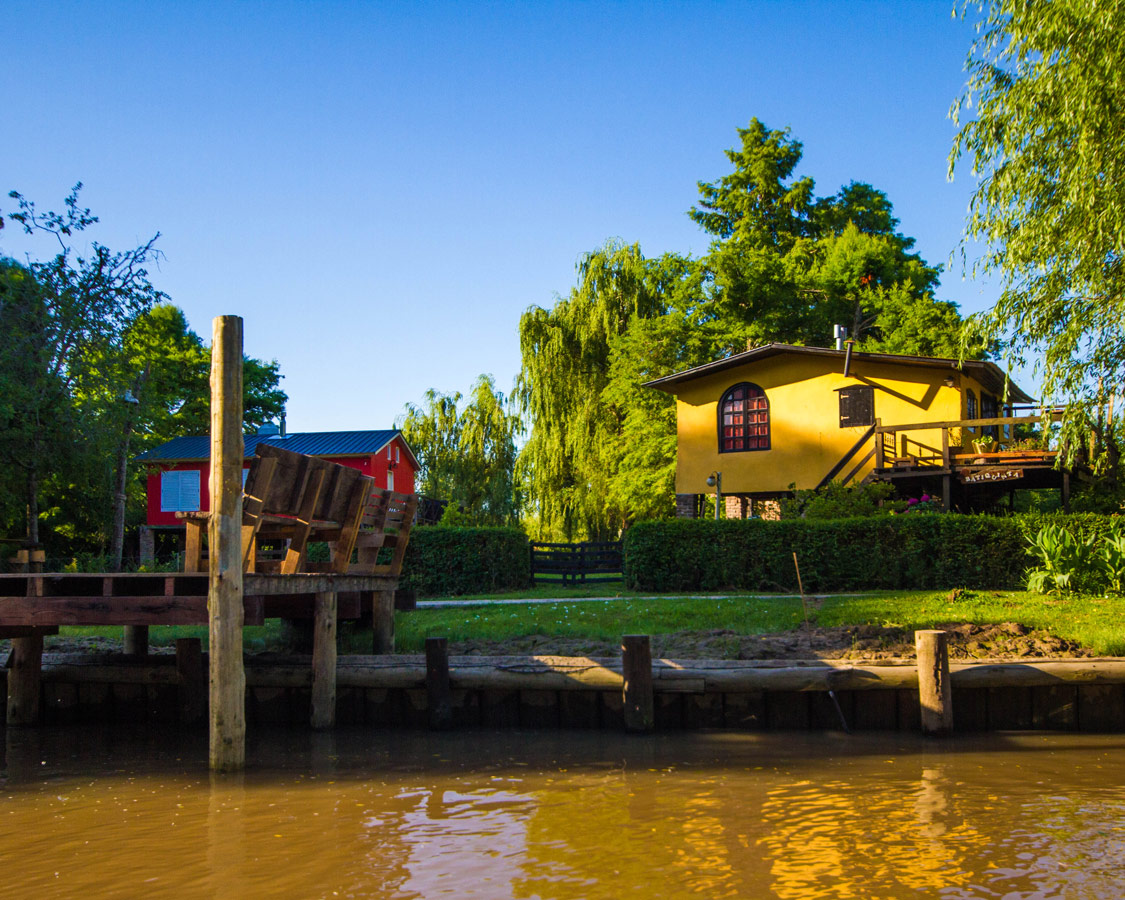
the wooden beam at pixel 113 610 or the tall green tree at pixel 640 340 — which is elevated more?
the tall green tree at pixel 640 340

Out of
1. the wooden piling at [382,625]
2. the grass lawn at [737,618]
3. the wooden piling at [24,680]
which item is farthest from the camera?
the grass lawn at [737,618]

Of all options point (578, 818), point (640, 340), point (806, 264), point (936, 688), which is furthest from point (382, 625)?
point (806, 264)

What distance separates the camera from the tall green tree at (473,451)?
32.9m

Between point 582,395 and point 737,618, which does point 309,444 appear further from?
point 737,618

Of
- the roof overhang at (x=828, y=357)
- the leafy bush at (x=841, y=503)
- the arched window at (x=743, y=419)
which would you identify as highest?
the roof overhang at (x=828, y=357)

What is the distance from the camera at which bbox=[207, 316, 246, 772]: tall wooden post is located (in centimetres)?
768

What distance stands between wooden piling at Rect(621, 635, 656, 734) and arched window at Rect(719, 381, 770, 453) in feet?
62.1

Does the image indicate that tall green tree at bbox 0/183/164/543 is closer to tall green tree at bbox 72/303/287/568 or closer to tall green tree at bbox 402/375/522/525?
tall green tree at bbox 72/303/287/568

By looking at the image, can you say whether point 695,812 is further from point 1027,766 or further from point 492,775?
point 1027,766

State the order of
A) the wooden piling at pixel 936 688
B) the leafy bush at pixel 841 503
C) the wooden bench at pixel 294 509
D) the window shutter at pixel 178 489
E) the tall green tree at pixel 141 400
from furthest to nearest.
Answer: the window shutter at pixel 178 489, the tall green tree at pixel 141 400, the leafy bush at pixel 841 503, the wooden piling at pixel 936 688, the wooden bench at pixel 294 509

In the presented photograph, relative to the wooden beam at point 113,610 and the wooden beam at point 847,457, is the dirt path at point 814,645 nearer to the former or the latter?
the wooden beam at point 113,610

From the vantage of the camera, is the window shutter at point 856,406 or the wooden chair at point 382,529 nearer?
the wooden chair at point 382,529

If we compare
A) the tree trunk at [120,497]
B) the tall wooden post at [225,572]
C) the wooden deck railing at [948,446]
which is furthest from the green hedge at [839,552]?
the tree trunk at [120,497]

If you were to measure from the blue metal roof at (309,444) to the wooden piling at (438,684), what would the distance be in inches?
992
